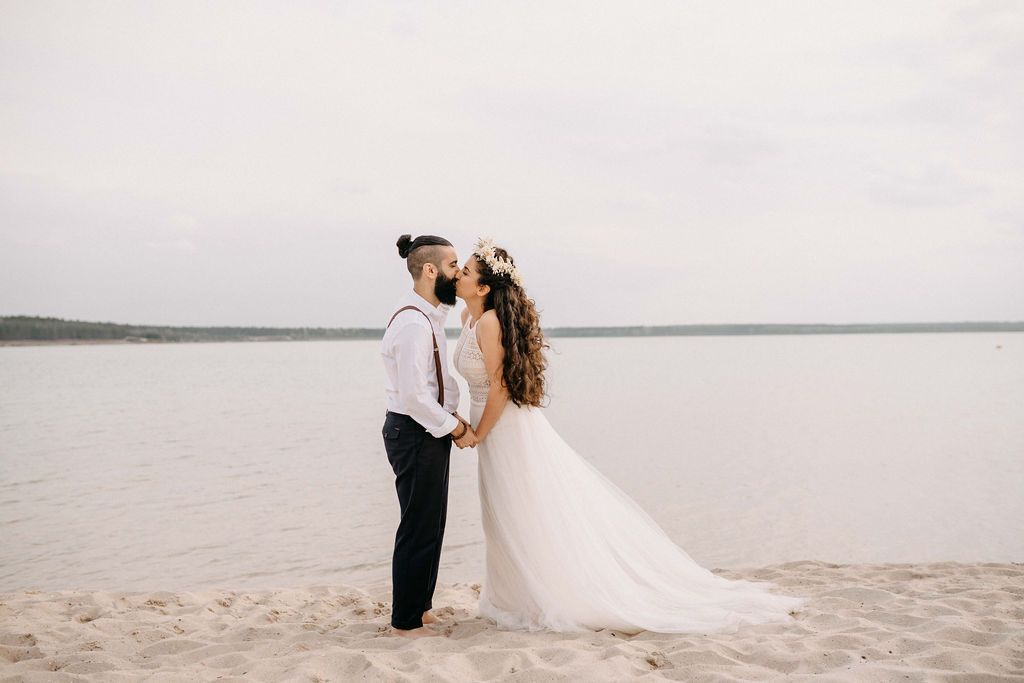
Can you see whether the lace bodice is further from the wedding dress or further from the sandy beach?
the sandy beach

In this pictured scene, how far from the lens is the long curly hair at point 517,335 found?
15.4 ft

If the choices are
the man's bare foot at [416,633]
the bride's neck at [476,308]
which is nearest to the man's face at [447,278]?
the bride's neck at [476,308]

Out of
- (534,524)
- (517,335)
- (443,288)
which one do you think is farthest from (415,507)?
(443,288)

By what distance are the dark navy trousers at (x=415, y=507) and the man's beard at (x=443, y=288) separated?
801mm

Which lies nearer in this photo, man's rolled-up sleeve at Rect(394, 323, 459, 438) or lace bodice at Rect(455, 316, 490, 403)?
man's rolled-up sleeve at Rect(394, 323, 459, 438)

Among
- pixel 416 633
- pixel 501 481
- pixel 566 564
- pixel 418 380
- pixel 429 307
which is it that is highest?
pixel 429 307

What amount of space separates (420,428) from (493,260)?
116 centimetres

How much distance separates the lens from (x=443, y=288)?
477cm

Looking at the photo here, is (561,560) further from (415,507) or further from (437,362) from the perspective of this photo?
(437,362)

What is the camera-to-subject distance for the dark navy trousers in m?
4.63

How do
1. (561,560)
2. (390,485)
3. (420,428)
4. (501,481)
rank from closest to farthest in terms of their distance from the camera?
(420,428) < (561,560) < (501,481) < (390,485)

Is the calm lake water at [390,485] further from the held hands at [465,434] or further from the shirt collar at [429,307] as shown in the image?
the shirt collar at [429,307]

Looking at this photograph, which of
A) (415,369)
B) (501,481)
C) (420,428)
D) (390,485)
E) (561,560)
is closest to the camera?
(415,369)

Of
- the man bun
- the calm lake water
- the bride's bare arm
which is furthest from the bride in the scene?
the calm lake water
